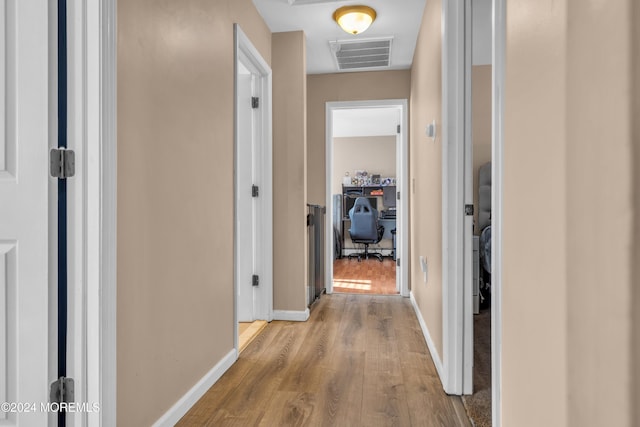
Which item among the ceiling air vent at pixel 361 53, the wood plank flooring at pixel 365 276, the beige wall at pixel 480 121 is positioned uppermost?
the ceiling air vent at pixel 361 53

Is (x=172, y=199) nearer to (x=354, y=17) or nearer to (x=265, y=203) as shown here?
(x=265, y=203)

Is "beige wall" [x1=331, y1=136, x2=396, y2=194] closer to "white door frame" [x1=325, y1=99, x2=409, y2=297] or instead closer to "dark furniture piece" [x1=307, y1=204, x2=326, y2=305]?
"white door frame" [x1=325, y1=99, x2=409, y2=297]

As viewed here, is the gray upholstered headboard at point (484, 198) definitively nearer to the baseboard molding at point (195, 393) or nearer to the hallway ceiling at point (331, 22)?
the hallway ceiling at point (331, 22)

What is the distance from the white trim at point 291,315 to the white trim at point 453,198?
1428mm

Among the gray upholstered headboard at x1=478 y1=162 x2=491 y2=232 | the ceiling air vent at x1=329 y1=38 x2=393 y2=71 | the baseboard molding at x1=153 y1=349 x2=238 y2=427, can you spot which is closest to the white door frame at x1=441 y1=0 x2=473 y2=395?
the baseboard molding at x1=153 y1=349 x2=238 y2=427

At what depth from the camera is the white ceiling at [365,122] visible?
597 cm

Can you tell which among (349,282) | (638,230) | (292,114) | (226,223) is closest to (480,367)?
(226,223)

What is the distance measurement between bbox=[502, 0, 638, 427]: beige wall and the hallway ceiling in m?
2.02

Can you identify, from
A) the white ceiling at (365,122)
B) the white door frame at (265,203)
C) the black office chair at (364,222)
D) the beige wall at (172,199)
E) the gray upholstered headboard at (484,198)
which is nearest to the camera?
the beige wall at (172,199)

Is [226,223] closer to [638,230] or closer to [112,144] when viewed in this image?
[112,144]

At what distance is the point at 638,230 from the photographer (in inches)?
20.5

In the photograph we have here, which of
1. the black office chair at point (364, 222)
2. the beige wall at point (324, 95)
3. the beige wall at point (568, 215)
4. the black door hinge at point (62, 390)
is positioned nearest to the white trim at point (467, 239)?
the beige wall at point (568, 215)
